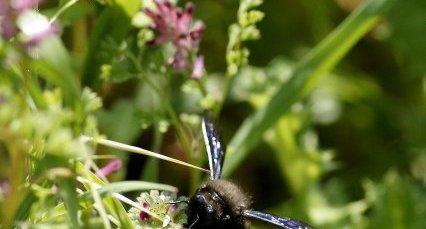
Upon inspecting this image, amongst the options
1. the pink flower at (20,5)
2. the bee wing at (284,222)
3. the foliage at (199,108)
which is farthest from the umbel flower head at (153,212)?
the pink flower at (20,5)

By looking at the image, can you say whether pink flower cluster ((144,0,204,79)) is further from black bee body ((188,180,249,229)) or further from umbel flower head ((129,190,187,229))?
umbel flower head ((129,190,187,229))

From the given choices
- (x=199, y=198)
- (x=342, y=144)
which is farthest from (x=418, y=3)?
(x=199, y=198)

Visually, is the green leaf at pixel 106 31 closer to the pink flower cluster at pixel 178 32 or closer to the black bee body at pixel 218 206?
the pink flower cluster at pixel 178 32

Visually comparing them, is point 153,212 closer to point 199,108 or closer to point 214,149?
point 214,149

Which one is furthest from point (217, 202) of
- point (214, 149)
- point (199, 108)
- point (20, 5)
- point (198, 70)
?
point (199, 108)

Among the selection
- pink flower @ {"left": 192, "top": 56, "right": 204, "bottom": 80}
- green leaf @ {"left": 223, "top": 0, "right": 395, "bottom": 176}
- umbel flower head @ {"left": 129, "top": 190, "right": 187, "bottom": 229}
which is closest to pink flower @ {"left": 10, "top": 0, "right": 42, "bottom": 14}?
umbel flower head @ {"left": 129, "top": 190, "right": 187, "bottom": 229}

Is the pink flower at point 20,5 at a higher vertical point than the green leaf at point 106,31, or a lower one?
lower

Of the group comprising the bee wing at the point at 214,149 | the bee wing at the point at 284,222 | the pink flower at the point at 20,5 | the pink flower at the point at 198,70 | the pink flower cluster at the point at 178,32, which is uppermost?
the pink flower cluster at the point at 178,32
